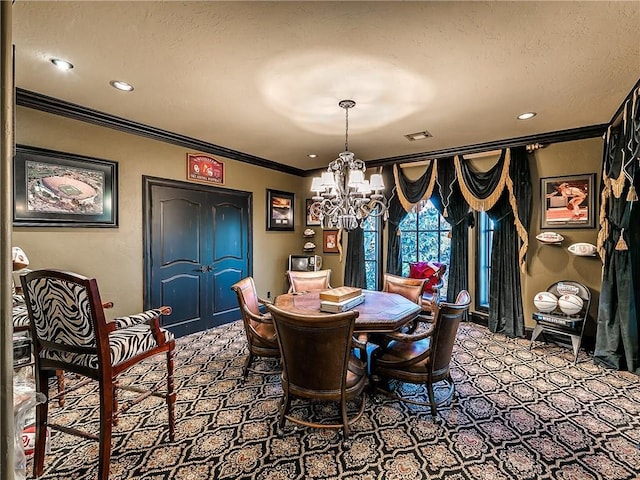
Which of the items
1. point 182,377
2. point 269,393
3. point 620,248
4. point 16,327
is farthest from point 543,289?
point 16,327

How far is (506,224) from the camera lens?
442 cm

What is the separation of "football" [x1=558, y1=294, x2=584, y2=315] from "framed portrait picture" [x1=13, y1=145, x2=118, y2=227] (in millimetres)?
5201

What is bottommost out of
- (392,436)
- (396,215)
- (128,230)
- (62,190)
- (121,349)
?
(392,436)

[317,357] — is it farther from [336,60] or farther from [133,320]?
[336,60]

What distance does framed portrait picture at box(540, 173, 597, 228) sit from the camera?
12.6 ft

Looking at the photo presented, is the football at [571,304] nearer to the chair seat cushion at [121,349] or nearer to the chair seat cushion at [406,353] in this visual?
the chair seat cushion at [406,353]

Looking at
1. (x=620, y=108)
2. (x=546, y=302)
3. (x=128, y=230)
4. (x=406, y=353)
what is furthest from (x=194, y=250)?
(x=620, y=108)

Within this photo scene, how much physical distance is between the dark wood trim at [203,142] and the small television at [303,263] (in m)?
1.69

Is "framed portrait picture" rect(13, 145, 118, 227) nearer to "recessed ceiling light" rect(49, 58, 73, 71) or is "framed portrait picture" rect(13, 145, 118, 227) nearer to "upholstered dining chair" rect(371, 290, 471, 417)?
"recessed ceiling light" rect(49, 58, 73, 71)

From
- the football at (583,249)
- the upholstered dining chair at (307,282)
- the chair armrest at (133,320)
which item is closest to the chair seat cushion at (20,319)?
the chair armrest at (133,320)

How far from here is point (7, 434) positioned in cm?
51

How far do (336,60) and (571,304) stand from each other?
143 inches

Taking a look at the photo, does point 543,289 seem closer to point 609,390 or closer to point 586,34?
point 609,390

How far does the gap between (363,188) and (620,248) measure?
105 inches
